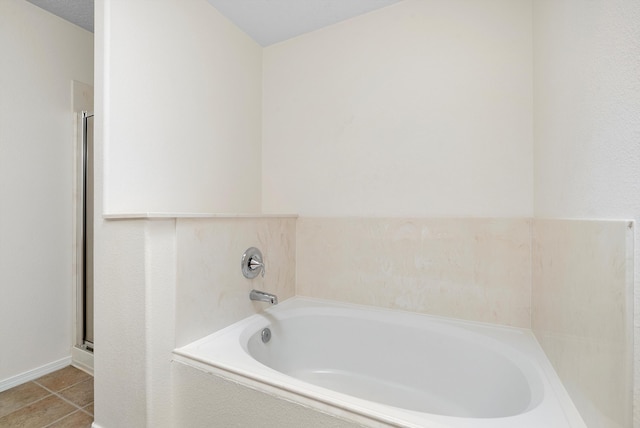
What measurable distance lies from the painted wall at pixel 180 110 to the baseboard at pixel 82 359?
1.23 meters

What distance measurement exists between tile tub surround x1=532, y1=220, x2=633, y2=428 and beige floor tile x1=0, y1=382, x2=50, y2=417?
2.40m

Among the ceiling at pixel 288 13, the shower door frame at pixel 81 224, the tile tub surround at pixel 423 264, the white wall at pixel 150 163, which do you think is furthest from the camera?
the shower door frame at pixel 81 224

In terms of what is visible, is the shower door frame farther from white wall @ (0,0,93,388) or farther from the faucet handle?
the faucet handle

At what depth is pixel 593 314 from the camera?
0.69 metres

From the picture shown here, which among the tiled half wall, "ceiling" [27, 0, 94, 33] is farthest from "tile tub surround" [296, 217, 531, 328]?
"ceiling" [27, 0, 94, 33]

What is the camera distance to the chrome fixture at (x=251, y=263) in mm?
1433

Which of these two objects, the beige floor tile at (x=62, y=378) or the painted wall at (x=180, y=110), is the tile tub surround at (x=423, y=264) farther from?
the beige floor tile at (x=62, y=378)

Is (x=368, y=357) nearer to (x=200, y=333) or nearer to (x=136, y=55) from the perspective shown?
(x=200, y=333)

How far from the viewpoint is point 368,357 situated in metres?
1.53

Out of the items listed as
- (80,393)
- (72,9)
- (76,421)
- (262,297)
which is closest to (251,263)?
(262,297)

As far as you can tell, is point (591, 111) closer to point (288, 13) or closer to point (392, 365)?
point (392, 365)

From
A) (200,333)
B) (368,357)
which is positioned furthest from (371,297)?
(200,333)

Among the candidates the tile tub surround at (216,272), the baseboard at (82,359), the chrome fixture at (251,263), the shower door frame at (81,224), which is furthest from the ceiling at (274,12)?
the baseboard at (82,359)

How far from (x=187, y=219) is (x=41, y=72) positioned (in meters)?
1.66
